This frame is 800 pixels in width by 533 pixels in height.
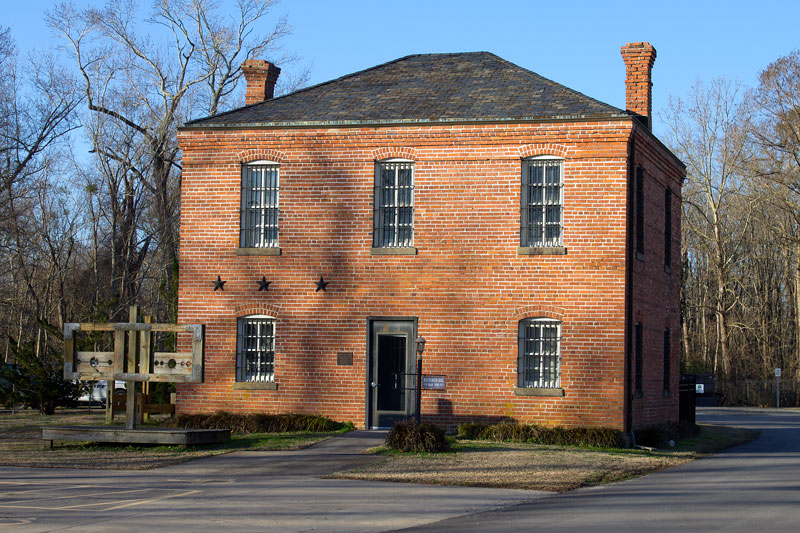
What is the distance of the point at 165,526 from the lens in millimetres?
10484

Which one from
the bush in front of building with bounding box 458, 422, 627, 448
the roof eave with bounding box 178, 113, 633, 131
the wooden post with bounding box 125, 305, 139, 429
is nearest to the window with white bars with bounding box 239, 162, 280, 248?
the roof eave with bounding box 178, 113, 633, 131

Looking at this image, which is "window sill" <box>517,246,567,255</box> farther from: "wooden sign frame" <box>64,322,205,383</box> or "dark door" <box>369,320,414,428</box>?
"wooden sign frame" <box>64,322,205,383</box>

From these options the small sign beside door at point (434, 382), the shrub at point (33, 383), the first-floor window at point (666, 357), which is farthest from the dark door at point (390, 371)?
the shrub at point (33, 383)

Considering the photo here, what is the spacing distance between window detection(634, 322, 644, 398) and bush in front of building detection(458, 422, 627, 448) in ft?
7.36

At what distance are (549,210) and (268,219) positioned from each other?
642cm

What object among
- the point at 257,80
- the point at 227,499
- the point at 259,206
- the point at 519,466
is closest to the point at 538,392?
the point at 519,466

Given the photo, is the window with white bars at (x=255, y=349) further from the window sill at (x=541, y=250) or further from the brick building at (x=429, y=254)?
the window sill at (x=541, y=250)

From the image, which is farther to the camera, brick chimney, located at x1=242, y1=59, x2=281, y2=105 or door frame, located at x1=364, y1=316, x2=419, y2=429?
brick chimney, located at x1=242, y1=59, x2=281, y2=105

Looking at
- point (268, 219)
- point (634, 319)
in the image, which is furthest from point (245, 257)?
point (634, 319)

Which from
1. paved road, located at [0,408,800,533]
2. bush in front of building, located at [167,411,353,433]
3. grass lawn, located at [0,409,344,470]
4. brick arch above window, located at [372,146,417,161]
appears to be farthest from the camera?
brick arch above window, located at [372,146,417,161]

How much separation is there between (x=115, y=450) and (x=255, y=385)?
13.9ft

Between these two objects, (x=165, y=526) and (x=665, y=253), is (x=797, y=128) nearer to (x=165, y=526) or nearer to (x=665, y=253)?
(x=665, y=253)

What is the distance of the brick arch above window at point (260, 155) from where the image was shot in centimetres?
2212

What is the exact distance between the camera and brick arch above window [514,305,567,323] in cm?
2053
